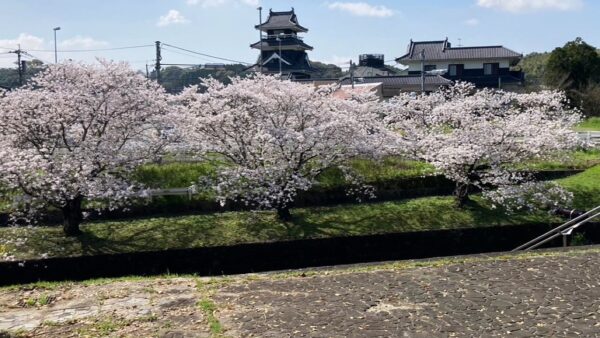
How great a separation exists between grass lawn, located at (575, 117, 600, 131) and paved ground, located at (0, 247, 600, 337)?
77.5 feet

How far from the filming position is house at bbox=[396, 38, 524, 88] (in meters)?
47.0

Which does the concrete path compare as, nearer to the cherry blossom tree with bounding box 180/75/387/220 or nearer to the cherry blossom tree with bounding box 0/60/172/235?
the cherry blossom tree with bounding box 180/75/387/220

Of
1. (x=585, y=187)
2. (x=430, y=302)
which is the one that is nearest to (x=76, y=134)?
(x=430, y=302)

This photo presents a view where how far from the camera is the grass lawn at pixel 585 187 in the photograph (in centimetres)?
1688

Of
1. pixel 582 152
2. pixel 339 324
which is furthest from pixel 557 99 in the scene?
pixel 339 324

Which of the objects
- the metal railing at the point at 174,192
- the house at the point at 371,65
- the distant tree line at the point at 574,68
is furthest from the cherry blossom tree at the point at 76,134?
the house at the point at 371,65

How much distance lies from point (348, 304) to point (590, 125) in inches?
1186

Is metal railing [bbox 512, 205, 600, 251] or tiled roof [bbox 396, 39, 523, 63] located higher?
tiled roof [bbox 396, 39, 523, 63]

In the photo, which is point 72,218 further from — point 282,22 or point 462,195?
point 282,22

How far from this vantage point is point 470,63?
48.5m

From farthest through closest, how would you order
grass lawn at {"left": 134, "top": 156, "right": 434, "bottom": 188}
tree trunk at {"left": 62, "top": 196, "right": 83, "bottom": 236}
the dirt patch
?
grass lawn at {"left": 134, "top": 156, "right": 434, "bottom": 188} → tree trunk at {"left": 62, "top": 196, "right": 83, "bottom": 236} → the dirt patch

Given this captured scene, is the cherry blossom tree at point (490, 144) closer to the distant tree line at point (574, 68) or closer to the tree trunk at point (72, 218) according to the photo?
the tree trunk at point (72, 218)

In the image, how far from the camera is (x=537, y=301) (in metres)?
8.98

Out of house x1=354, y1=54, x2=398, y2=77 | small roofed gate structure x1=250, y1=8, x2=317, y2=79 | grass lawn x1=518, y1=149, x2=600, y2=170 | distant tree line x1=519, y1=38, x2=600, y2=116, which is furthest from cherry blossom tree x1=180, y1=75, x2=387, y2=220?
house x1=354, y1=54, x2=398, y2=77
